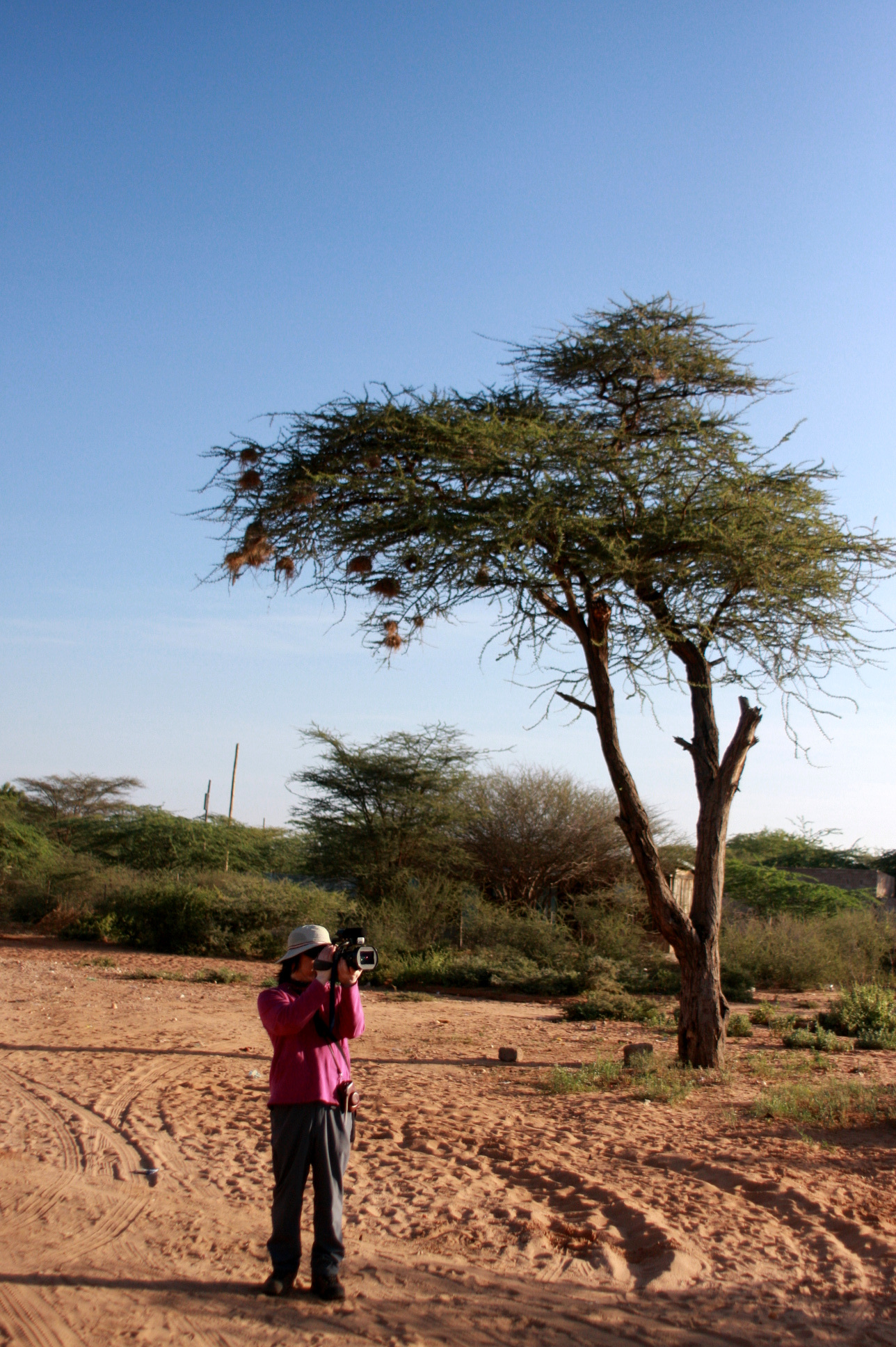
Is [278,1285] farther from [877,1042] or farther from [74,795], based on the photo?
[74,795]

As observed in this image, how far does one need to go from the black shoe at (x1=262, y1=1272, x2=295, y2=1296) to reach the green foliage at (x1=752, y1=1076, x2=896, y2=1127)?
4.43 meters

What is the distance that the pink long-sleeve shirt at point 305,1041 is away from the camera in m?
4.23

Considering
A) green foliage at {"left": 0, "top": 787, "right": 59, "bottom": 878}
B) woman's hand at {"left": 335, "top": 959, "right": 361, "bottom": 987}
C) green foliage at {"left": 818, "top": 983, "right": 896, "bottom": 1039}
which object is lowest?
green foliage at {"left": 818, "top": 983, "right": 896, "bottom": 1039}

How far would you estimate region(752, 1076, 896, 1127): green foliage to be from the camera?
23.5 ft

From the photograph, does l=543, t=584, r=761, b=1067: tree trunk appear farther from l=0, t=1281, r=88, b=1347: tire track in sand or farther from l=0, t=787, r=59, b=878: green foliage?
l=0, t=787, r=59, b=878: green foliage

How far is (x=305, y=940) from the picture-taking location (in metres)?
4.47

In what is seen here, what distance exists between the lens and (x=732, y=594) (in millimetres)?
9797

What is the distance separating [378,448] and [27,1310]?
7.95 m

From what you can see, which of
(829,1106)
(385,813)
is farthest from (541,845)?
(829,1106)

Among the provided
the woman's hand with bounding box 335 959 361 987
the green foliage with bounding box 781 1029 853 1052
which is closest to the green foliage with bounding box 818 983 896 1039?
the green foliage with bounding box 781 1029 853 1052

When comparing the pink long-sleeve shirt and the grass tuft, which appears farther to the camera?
the grass tuft

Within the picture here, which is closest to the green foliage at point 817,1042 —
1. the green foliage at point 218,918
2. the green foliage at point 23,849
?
the green foliage at point 218,918

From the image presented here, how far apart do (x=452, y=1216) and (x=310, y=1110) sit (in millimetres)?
1476

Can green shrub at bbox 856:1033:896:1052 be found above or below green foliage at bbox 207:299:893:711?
below
